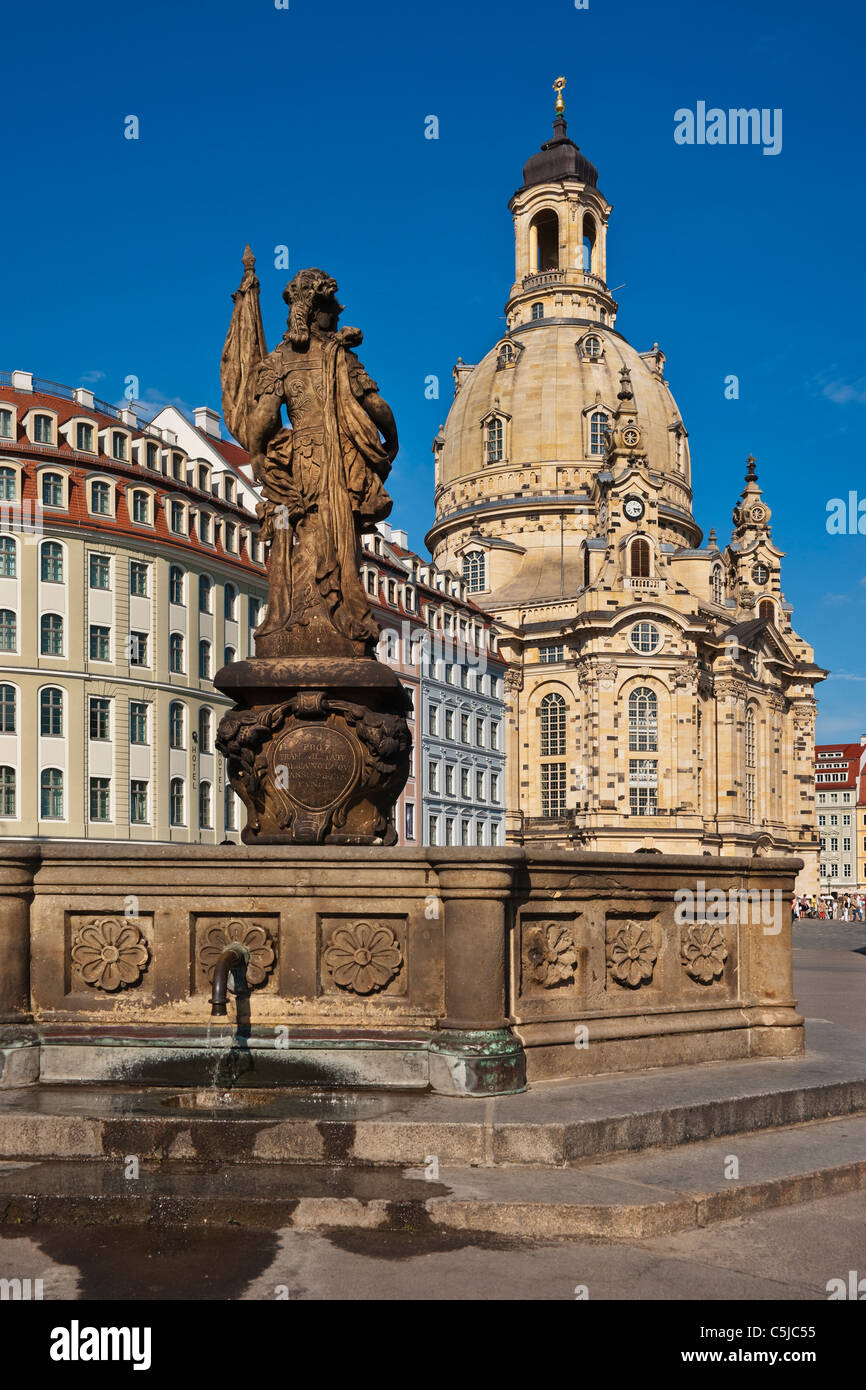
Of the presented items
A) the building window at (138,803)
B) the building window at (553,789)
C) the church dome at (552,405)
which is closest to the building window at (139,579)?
the building window at (138,803)

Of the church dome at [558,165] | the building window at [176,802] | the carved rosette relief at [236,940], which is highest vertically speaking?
the church dome at [558,165]

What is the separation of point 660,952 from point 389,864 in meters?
2.20

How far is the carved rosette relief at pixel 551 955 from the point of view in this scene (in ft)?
27.9

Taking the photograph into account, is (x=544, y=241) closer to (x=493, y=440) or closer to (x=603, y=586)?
(x=493, y=440)

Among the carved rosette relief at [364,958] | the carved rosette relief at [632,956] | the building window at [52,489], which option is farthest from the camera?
the building window at [52,489]

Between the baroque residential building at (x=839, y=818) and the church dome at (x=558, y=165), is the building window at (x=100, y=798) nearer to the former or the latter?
the church dome at (x=558, y=165)

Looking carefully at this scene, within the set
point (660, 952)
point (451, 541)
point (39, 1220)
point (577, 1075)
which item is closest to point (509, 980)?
point (577, 1075)

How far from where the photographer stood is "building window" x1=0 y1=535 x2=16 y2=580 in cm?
4331

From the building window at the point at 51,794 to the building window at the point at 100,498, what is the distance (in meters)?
8.60

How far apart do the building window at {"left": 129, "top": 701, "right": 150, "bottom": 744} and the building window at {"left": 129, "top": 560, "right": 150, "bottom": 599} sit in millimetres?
3671

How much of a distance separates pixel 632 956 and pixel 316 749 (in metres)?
2.63

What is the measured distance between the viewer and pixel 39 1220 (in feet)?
20.5

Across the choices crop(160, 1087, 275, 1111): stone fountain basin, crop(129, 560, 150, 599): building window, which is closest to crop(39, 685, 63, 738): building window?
crop(129, 560, 150, 599): building window

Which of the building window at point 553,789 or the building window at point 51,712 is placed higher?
the building window at point 51,712
